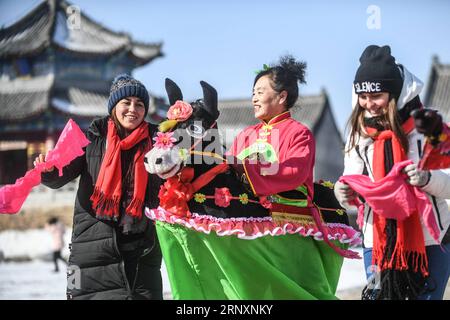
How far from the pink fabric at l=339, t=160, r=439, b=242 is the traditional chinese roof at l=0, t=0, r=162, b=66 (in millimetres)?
19978

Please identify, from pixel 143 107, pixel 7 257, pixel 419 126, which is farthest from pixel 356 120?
pixel 7 257

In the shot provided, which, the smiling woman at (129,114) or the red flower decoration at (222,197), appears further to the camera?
the smiling woman at (129,114)

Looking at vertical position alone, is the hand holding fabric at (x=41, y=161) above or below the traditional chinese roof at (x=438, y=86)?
below

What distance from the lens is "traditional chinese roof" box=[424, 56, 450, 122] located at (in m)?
28.2

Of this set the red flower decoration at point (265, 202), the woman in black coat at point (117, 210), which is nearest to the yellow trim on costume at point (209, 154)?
the red flower decoration at point (265, 202)

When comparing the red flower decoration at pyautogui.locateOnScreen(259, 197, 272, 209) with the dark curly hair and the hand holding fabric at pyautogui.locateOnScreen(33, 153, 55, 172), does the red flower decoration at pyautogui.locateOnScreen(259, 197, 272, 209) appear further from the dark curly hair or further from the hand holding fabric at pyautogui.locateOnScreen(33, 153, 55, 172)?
the hand holding fabric at pyautogui.locateOnScreen(33, 153, 55, 172)

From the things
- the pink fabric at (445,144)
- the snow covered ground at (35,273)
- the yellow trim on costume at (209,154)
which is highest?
the pink fabric at (445,144)

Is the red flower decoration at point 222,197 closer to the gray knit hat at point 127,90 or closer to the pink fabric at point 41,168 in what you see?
the gray knit hat at point 127,90

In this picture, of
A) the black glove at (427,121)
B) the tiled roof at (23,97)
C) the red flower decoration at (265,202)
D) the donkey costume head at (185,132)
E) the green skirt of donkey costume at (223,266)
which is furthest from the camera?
the tiled roof at (23,97)

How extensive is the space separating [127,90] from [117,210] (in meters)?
0.70

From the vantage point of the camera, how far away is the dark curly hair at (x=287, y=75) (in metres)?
4.00

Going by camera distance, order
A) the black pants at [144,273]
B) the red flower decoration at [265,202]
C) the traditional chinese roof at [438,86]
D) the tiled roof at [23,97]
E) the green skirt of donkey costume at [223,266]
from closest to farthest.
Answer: the green skirt of donkey costume at [223,266]
the red flower decoration at [265,202]
the black pants at [144,273]
the tiled roof at [23,97]
the traditional chinese roof at [438,86]

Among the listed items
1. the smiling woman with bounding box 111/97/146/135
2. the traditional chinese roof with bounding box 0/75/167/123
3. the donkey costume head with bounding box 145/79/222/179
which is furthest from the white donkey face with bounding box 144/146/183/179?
the traditional chinese roof with bounding box 0/75/167/123

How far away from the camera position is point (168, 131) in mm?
3555
